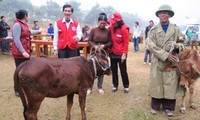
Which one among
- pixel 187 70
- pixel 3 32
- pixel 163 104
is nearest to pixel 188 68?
pixel 187 70

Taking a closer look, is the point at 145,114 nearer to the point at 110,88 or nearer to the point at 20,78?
the point at 110,88

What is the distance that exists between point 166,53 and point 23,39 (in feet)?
9.95

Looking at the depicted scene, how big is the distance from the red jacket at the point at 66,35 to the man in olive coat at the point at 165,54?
5.30ft

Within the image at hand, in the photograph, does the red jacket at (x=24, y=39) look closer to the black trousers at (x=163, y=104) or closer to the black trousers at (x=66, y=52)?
the black trousers at (x=66, y=52)

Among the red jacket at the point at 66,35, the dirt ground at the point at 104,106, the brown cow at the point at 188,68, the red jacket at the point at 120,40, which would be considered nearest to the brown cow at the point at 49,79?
the dirt ground at the point at 104,106

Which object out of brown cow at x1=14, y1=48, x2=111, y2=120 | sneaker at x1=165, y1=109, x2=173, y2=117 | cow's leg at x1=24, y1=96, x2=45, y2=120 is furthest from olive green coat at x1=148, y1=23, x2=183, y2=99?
cow's leg at x1=24, y1=96, x2=45, y2=120

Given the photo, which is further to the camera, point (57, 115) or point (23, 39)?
point (23, 39)

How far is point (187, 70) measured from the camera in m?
4.88

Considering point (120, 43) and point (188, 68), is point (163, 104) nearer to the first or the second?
point (188, 68)

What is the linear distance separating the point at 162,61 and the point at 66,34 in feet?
6.71

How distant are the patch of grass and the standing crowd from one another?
0.57 ft

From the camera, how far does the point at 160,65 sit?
4.95m

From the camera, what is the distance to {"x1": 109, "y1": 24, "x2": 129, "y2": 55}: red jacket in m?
5.86

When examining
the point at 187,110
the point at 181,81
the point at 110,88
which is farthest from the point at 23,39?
the point at 187,110
